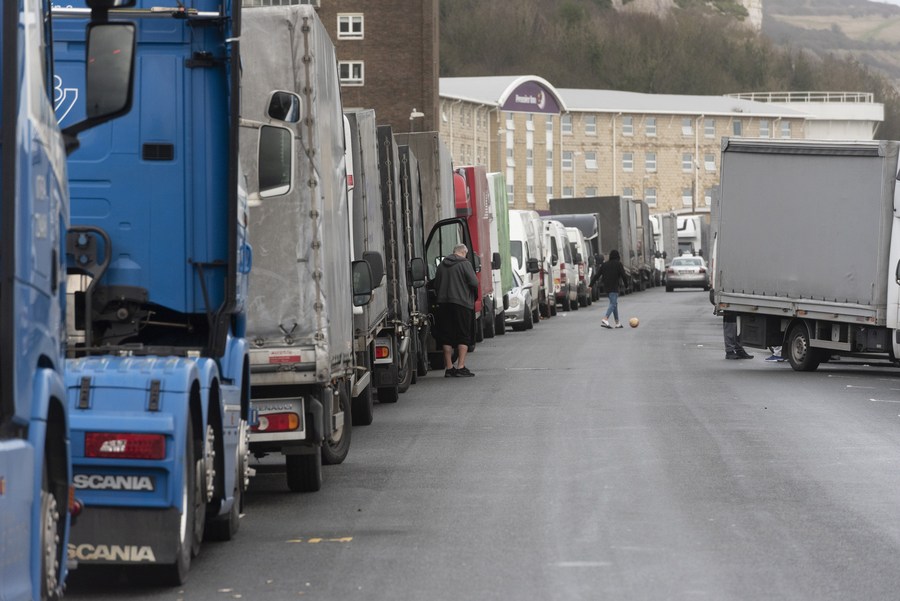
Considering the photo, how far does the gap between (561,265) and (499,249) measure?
15.8m

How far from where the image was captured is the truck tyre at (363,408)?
52.5 feet

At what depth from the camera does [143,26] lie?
30.5 feet

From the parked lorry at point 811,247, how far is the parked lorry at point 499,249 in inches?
272

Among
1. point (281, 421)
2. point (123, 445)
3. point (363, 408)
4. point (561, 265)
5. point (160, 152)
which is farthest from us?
point (561, 265)

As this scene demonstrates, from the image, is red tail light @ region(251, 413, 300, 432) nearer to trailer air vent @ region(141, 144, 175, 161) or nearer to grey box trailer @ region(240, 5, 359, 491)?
grey box trailer @ region(240, 5, 359, 491)

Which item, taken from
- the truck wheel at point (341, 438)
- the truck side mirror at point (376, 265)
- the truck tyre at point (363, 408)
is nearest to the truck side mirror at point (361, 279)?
the truck side mirror at point (376, 265)

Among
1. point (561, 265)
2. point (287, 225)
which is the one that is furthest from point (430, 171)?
point (561, 265)

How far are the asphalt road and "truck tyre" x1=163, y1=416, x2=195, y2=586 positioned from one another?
0.10 metres

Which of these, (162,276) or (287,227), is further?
(287,227)

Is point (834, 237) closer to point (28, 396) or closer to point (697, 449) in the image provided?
point (697, 449)

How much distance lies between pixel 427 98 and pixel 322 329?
77.3 metres

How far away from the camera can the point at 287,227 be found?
10.9 m

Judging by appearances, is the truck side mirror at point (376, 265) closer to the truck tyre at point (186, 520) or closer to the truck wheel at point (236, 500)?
the truck wheel at point (236, 500)

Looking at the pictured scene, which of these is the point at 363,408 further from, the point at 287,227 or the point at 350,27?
the point at 350,27
